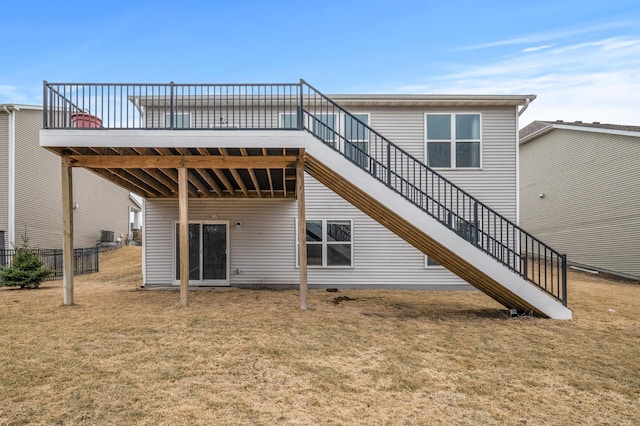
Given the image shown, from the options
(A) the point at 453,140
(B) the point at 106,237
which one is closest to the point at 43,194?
(B) the point at 106,237

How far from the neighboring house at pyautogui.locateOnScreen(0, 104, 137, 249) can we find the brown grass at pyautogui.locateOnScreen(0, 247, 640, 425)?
8963 mm

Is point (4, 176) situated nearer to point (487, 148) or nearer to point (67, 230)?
point (67, 230)

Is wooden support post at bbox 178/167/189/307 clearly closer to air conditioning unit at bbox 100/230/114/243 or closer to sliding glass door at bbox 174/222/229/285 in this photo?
sliding glass door at bbox 174/222/229/285

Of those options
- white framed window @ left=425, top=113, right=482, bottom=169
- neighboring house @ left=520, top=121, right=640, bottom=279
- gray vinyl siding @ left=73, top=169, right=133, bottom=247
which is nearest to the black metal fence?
gray vinyl siding @ left=73, top=169, right=133, bottom=247

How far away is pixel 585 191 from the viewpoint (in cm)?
1598

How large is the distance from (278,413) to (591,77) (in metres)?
16.3

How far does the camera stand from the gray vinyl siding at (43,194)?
48.3ft

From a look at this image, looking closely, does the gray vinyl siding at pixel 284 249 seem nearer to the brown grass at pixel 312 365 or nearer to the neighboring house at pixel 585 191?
the brown grass at pixel 312 365

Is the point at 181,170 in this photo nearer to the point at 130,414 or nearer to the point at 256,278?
the point at 256,278

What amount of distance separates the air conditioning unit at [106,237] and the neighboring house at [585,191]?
890 inches

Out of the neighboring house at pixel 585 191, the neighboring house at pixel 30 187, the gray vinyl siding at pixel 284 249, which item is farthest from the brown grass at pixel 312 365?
the neighboring house at pixel 30 187

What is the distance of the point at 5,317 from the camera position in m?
6.93

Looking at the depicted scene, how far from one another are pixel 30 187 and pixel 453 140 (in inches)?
630

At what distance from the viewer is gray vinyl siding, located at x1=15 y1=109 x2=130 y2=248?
14.7 meters
